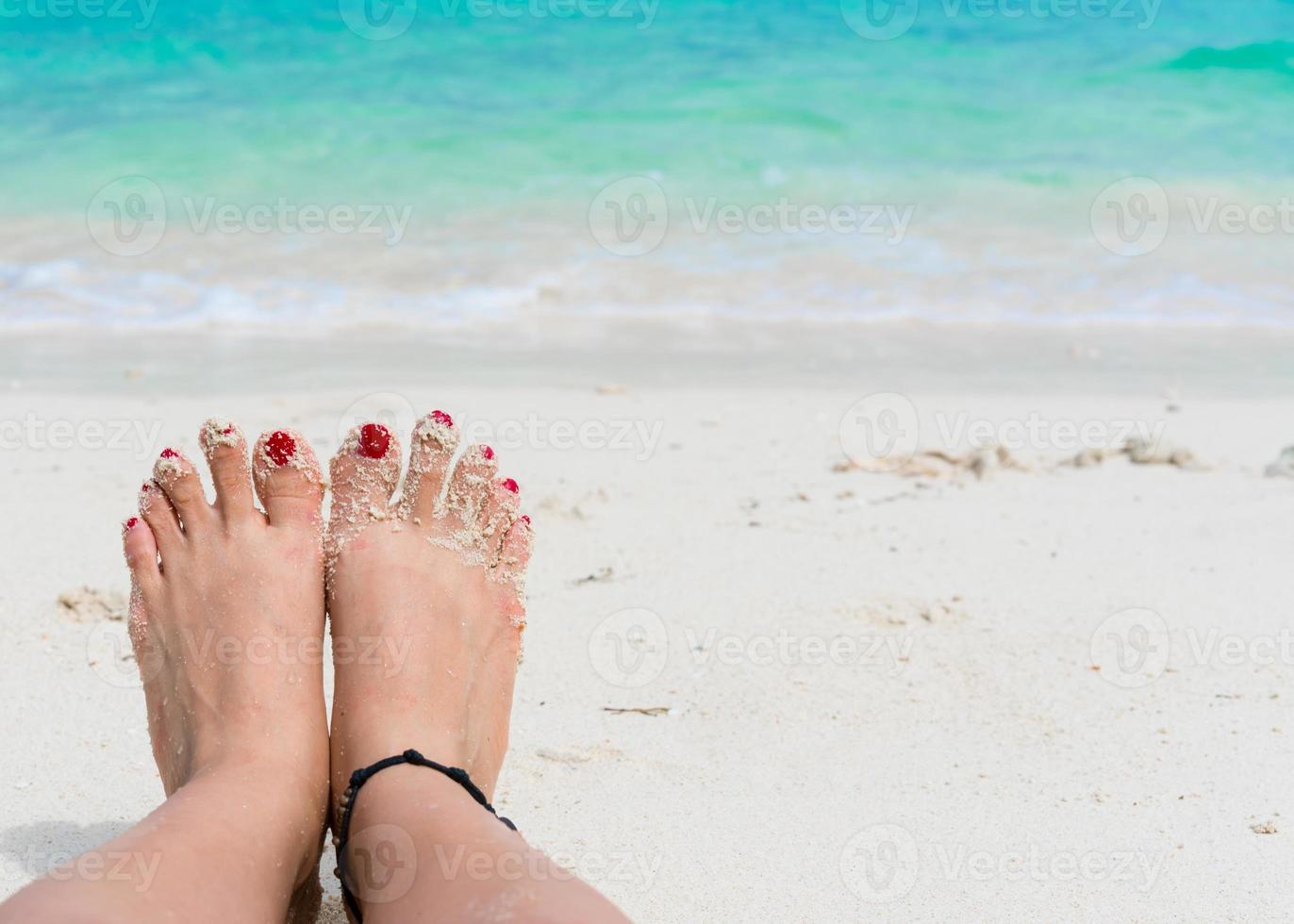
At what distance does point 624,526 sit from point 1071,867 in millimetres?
1360

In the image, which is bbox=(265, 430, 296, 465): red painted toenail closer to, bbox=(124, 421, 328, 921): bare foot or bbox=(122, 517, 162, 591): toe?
bbox=(124, 421, 328, 921): bare foot

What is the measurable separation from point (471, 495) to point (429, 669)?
1.08ft

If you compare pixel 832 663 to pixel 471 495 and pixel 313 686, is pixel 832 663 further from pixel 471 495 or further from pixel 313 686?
pixel 313 686

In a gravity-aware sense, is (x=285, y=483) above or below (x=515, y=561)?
above

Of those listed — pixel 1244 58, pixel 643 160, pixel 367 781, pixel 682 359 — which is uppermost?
pixel 1244 58

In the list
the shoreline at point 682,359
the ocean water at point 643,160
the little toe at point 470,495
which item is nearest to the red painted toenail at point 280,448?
the little toe at point 470,495

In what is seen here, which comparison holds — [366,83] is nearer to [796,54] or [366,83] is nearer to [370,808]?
[796,54]

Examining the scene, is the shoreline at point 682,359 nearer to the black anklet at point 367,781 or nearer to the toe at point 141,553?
the toe at point 141,553

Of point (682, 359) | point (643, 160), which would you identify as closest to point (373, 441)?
point (682, 359)

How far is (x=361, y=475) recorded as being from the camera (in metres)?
1.70

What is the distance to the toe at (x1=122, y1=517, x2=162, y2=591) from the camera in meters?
1.64

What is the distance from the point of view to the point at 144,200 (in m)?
8.25

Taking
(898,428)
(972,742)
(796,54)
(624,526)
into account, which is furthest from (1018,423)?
(796,54)

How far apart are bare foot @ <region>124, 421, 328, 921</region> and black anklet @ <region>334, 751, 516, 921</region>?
0.11ft
